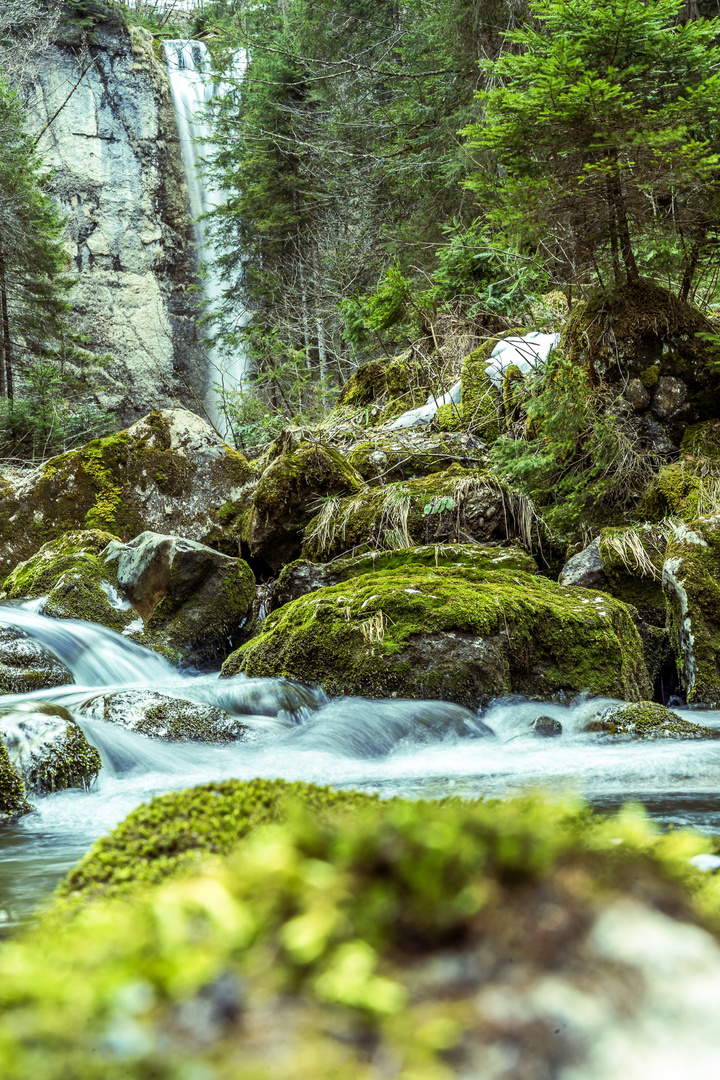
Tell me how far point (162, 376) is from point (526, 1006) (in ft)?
88.0

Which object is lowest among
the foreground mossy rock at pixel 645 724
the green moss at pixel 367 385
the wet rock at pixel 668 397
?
the foreground mossy rock at pixel 645 724

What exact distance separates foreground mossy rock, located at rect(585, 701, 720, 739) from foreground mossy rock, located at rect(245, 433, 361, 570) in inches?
173

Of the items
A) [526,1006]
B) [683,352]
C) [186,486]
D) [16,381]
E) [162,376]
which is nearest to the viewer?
[526,1006]

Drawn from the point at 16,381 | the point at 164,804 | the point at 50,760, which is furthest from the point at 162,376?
the point at 164,804

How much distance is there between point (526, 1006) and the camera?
3.04 ft

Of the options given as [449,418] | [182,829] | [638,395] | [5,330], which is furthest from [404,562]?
[5,330]

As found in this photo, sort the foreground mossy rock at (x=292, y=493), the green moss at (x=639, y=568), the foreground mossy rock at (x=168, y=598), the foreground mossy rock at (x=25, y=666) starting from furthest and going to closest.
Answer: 1. the foreground mossy rock at (x=292, y=493)
2. the foreground mossy rock at (x=168, y=598)
3. the green moss at (x=639, y=568)
4. the foreground mossy rock at (x=25, y=666)

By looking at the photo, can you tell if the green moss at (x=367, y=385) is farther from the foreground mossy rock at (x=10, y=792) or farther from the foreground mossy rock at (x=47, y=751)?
the foreground mossy rock at (x=10, y=792)

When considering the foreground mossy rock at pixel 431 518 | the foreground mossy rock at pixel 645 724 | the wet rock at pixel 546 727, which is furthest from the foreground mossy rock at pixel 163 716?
the foreground mossy rock at pixel 431 518

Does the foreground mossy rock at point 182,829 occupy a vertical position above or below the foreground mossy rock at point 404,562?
above

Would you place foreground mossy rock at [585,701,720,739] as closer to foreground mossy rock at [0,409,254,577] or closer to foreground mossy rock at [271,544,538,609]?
foreground mossy rock at [271,544,538,609]

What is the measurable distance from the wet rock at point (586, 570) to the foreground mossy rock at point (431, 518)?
3.07 ft

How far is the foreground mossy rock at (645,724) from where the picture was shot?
4.77 m

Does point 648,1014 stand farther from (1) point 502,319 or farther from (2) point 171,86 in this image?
(2) point 171,86
